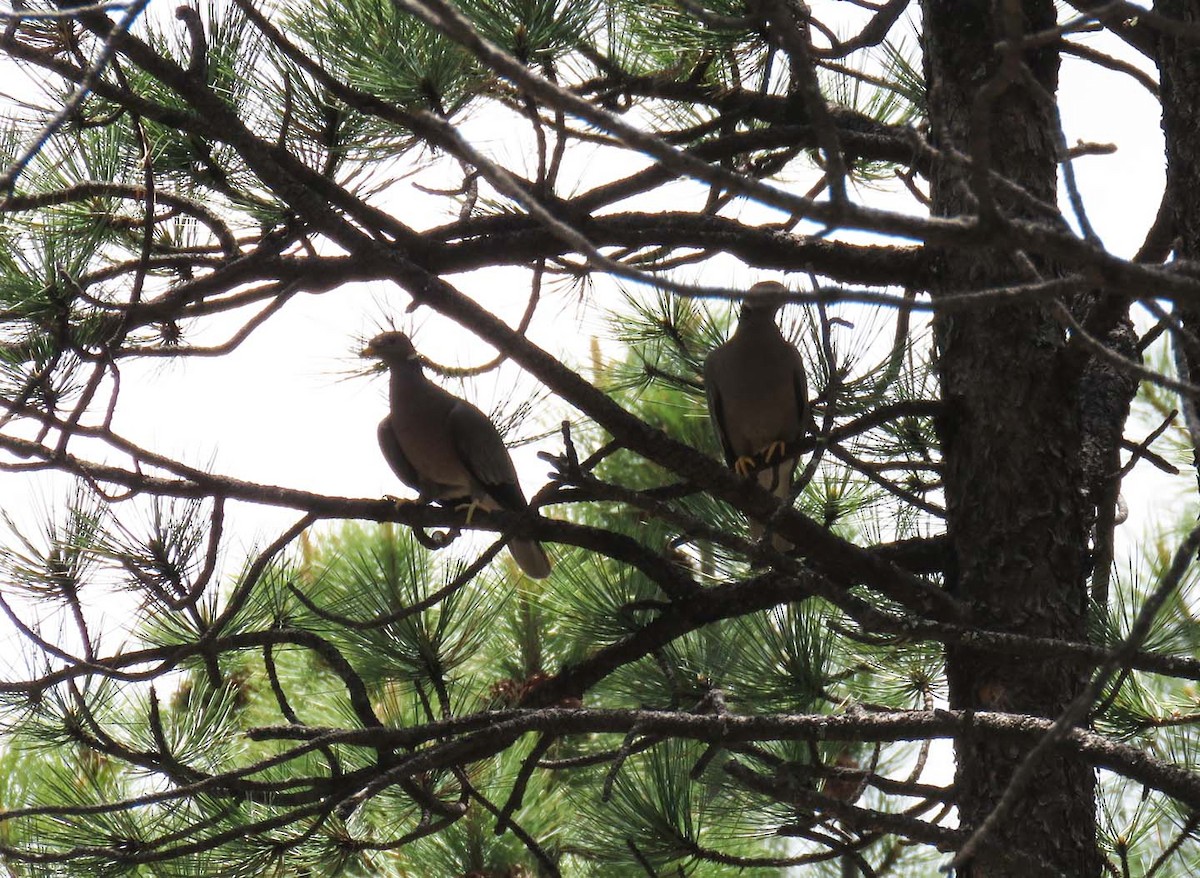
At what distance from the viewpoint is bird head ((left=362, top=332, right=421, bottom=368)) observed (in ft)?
14.5

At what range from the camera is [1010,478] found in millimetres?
2807

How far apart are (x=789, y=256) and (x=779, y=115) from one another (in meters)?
0.68

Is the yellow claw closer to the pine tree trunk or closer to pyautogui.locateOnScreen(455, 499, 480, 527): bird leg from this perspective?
pyautogui.locateOnScreen(455, 499, 480, 527): bird leg

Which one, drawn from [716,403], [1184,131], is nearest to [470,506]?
[716,403]

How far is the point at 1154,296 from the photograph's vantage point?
3.39ft

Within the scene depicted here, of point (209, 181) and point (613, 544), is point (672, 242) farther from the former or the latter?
point (209, 181)

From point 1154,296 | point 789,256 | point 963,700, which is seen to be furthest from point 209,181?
point 1154,296

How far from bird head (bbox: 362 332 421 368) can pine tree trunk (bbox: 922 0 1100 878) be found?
199 centimetres

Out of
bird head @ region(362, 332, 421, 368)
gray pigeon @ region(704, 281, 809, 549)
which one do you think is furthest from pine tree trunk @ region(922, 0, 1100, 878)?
bird head @ region(362, 332, 421, 368)

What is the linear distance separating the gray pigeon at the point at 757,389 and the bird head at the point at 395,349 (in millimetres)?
1091

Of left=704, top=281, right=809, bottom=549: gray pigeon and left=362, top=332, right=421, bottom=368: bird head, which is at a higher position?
left=362, top=332, right=421, bottom=368: bird head

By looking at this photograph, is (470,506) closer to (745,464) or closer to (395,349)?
(395,349)

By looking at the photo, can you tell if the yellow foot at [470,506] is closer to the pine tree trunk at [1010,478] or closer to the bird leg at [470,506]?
the bird leg at [470,506]

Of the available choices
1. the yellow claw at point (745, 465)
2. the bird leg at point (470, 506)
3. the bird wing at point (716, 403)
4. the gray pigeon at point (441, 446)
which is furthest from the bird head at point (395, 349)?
the yellow claw at point (745, 465)
